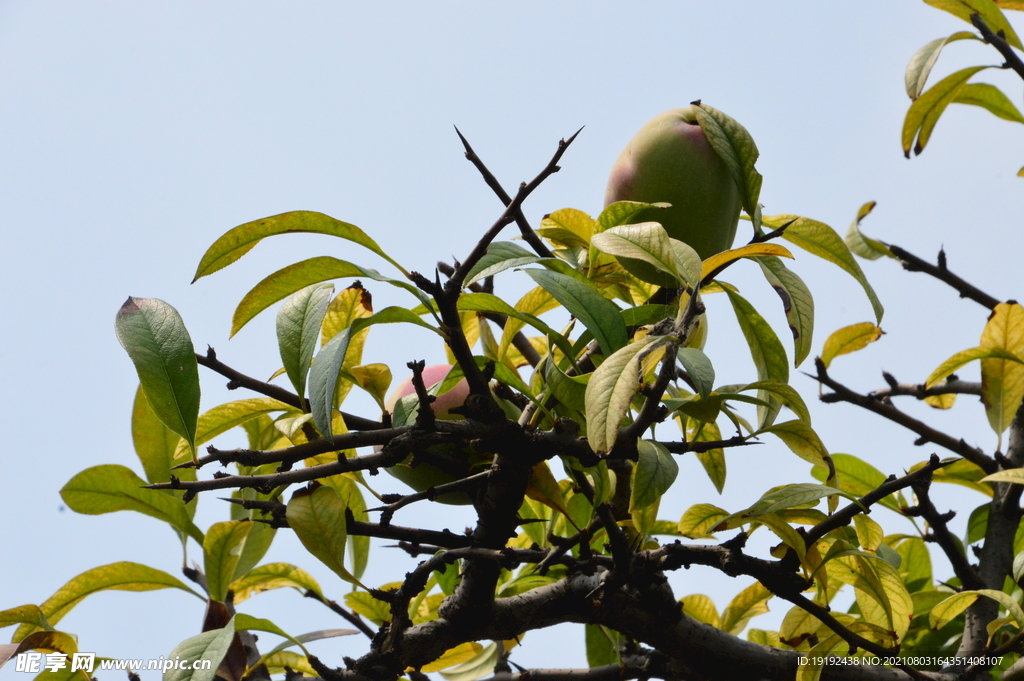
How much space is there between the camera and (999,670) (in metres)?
0.97

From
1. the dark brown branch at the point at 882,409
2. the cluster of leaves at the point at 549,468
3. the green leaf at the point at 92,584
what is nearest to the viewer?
the cluster of leaves at the point at 549,468

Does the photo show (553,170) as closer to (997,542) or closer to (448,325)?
(448,325)

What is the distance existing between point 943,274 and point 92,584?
1371 millimetres

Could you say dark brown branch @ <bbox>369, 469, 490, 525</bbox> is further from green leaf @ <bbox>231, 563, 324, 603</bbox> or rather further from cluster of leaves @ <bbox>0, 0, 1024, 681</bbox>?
green leaf @ <bbox>231, 563, 324, 603</bbox>

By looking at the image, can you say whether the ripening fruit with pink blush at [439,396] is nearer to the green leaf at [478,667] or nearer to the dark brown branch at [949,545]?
the green leaf at [478,667]

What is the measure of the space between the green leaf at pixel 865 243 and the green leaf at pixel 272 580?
1.13 meters

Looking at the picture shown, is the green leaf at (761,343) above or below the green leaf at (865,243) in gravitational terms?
below

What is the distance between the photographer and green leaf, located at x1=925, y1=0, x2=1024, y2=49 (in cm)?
117

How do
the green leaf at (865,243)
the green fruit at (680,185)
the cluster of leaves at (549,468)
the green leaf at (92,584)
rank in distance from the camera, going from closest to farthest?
the cluster of leaves at (549,468)
the green fruit at (680,185)
the green leaf at (92,584)
the green leaf at (865,243)

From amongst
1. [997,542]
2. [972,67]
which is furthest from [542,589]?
[972,67]

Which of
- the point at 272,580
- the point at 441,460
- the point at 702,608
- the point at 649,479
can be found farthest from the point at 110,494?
the point at 702,608

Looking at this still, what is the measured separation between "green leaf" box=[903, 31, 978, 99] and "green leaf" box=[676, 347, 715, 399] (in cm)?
78

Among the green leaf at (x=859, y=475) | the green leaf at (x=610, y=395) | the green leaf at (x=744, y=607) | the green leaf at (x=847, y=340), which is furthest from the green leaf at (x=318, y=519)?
the green leaf at (x=847, y=340)

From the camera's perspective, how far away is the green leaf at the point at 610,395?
0.51m
